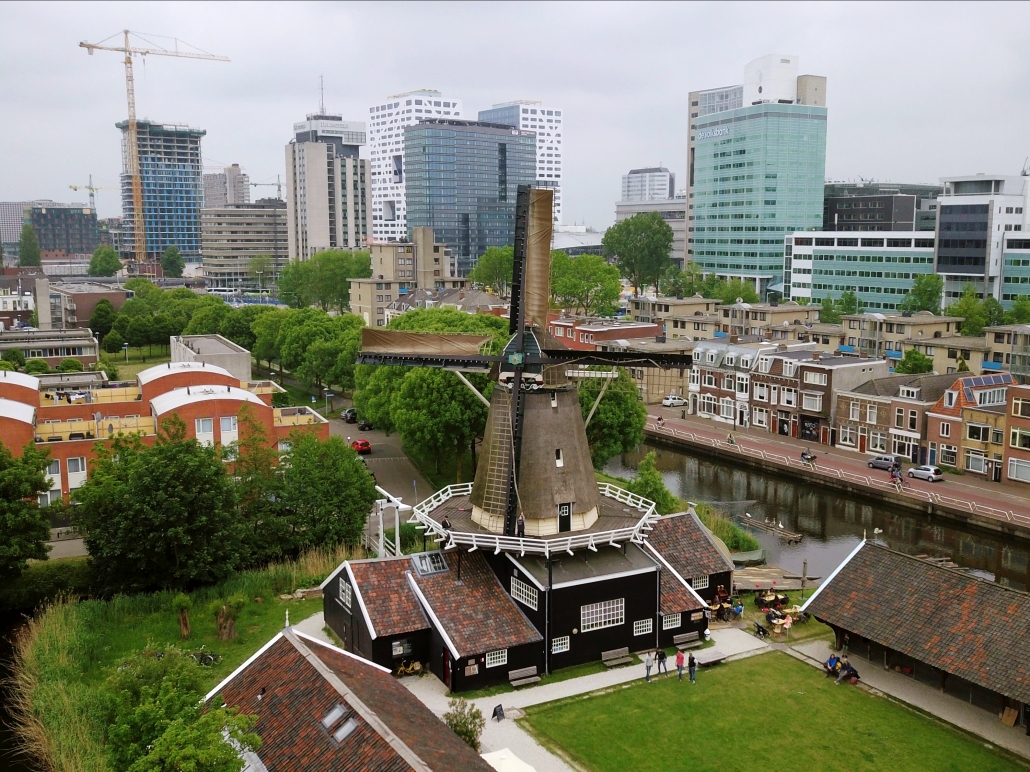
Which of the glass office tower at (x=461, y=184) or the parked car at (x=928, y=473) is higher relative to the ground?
the glass office tower at (x=461, y=184)

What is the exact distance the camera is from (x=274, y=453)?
38.3 m

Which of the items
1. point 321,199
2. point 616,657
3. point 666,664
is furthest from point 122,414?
point 321,199

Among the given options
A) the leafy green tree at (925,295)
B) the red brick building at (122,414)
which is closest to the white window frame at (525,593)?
the red brick building at (122,414)

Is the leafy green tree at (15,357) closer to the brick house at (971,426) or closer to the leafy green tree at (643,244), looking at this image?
the brick house at (971,426)

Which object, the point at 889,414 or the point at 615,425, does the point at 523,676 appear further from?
the point at 889,414

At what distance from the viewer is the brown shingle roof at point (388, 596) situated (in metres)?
26.3

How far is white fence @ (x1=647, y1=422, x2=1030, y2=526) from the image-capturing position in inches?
1716

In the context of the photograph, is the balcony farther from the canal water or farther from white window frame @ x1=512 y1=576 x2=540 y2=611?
white window frame @ x1=512 y1=576 x2=540 y2=611

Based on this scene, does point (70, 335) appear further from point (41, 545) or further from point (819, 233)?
point (819, 233)

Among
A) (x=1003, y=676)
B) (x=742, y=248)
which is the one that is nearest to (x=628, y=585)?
(x=1003, y=676)

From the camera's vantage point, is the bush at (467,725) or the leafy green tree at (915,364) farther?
the leafy green tree at (915,364)

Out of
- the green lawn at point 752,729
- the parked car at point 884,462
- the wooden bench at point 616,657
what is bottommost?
the green lawn at point 752,729

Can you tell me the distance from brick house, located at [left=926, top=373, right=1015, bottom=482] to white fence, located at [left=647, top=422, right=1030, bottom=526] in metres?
5.31

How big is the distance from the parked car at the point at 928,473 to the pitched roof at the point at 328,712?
1480 inches
